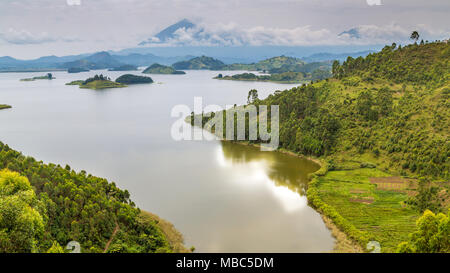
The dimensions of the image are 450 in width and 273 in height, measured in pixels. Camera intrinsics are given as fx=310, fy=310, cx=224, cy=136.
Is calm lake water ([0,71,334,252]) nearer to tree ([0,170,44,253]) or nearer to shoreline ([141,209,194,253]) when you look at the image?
shoreline ([141,209,194,253])

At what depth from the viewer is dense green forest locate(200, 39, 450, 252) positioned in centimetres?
2498

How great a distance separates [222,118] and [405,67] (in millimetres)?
32079

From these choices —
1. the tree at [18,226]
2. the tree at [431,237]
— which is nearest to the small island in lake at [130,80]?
the tree at [18,226]

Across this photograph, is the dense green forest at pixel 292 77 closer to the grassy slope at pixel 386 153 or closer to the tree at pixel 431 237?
the grassy slope at pixel 386 153

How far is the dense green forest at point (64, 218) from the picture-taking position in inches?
591

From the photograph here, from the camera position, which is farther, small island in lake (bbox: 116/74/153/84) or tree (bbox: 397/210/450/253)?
small island in lake (bbox: 116/74/153/84)

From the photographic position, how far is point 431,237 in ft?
54.7

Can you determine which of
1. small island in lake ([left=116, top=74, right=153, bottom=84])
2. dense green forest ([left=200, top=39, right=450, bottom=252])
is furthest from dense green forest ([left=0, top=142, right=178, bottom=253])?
small island in lake ([left=116, top=74, right=153, bottom=84])

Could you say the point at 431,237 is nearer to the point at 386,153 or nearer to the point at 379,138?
the point at 386,153

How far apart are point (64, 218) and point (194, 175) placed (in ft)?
53.4

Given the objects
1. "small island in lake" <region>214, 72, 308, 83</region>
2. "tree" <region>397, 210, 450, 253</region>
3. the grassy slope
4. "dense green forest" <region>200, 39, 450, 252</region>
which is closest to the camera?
"tree" <region>397, 210, 450, 253</region>

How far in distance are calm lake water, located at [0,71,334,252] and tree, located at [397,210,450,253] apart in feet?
18.4

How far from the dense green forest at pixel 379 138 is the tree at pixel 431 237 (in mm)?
151
